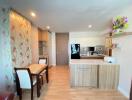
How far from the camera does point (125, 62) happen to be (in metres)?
3.01

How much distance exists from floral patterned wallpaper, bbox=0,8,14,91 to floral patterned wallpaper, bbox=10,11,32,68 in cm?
14

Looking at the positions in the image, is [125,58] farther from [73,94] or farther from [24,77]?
[24,77]

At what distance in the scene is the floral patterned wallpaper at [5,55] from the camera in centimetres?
253

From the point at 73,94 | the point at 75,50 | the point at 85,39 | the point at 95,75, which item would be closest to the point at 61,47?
the point at 75,50

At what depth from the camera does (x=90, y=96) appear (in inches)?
116

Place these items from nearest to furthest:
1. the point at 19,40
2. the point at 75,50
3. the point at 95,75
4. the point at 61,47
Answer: the point at 19,40, the point at 95,75, the point at 75,50, the point at 61,47

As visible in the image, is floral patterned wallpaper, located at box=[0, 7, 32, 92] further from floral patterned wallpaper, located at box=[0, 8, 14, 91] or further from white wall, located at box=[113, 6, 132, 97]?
white wall, located at box=[113, 6, 132, 97]

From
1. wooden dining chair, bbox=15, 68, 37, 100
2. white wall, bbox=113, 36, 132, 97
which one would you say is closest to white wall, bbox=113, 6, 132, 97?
white wall, bbox=113, 36, 132, 97

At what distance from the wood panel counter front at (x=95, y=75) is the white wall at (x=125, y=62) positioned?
214mm

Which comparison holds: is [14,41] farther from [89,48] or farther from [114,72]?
[89,48]

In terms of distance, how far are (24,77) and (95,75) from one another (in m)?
2.11

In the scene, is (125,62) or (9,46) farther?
(125,62)

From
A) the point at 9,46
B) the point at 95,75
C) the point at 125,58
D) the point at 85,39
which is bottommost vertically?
the point at 95,75

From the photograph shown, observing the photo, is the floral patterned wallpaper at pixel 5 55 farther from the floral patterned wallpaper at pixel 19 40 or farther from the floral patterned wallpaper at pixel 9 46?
the floral patterned wallpaper at pixel 19 40
